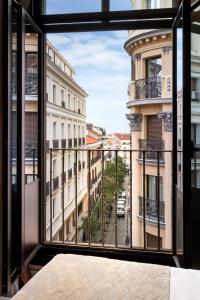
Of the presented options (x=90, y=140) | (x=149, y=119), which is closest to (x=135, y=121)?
(x=149, y=119)

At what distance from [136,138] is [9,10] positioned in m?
2.04

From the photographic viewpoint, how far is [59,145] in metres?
3.26

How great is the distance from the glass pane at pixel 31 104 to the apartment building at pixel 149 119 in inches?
46.6

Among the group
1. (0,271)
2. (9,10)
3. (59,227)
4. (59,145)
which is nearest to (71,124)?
(59,145)

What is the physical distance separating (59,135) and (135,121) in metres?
0.98

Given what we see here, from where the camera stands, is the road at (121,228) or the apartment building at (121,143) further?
the road at (121,228)

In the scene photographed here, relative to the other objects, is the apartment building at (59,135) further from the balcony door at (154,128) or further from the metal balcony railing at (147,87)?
the balcony door at (154,128)

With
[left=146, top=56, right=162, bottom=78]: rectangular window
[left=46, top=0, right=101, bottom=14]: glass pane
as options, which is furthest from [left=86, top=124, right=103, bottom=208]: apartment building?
[left=46, top=0, right=101, bottom=14]: glass pane

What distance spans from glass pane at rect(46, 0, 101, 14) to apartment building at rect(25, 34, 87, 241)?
0.35m

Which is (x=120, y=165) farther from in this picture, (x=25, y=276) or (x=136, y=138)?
(x=25, y=276)

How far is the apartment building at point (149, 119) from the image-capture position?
329 centimetres

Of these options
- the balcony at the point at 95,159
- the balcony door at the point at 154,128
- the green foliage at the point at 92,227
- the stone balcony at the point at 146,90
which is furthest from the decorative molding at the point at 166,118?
the green foliage at the point at 92,227

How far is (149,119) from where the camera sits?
3650 millimetres

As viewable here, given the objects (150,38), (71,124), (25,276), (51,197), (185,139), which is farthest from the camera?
(71,124)
